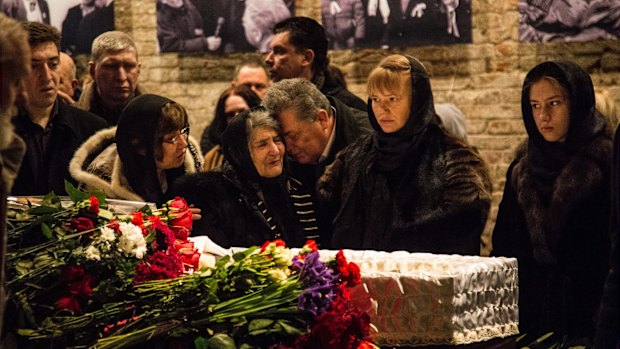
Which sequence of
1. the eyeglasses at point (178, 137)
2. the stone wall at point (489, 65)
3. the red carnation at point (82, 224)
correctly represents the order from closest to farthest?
the red carnation at point (82, 224) → the eyeglasses at point (178, 137) → the stone wall at point (489, 65)

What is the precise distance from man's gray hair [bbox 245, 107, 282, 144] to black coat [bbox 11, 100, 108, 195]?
0.76 meters

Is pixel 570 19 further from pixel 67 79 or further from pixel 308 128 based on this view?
pixel 308 128

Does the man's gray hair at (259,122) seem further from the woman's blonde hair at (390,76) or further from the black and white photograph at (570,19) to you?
the black and white photograph at (570,19)

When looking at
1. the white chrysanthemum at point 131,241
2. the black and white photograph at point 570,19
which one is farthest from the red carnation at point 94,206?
the black and white photograph at point 570,19

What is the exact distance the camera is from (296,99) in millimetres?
5438

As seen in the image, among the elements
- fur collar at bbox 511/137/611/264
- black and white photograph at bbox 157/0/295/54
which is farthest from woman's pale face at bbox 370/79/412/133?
black and white photograph at bbox 157/0/295/54

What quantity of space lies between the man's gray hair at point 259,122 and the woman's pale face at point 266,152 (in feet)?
0.04

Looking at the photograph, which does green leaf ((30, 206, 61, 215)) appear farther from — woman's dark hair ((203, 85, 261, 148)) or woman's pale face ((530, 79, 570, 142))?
woman's dark hair ((203, 85, 261, 148))

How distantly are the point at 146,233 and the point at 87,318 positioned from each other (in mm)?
388

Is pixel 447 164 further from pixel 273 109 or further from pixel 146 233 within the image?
pixel 146 233

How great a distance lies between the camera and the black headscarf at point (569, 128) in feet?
17.9

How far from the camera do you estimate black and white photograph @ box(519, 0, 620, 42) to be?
890 centimetres

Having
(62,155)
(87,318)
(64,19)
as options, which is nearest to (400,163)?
(62,155)

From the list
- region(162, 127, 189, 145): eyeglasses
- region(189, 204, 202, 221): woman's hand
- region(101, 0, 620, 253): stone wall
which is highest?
region(162, 127, 189, 145): eyeglasses
